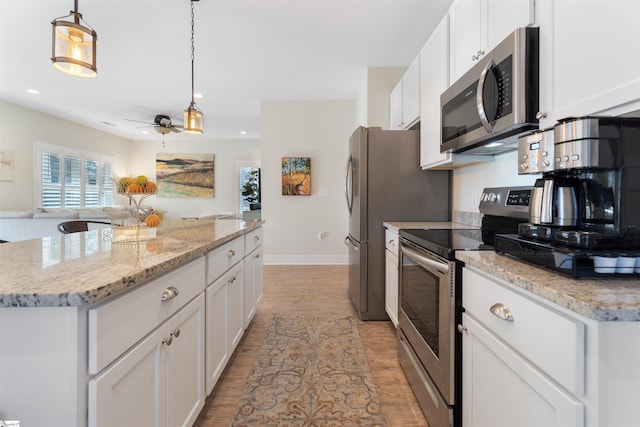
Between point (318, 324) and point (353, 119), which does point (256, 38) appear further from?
point (318, 324)

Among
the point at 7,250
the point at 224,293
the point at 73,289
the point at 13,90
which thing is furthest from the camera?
the point at 13,90

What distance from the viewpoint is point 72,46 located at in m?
1.52

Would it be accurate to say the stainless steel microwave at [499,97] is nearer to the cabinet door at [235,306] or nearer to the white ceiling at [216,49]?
the white ceiling at [216,49]

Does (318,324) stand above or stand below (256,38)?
below

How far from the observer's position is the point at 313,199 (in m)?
4.79

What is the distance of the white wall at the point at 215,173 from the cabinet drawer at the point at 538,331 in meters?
7.28

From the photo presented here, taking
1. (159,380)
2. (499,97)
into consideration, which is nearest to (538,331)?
(499,97)

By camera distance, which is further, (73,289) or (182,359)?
(182,359)

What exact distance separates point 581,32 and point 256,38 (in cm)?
281

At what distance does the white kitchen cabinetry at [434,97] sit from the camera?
1.92m

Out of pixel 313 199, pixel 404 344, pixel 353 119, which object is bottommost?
pixel 404 344

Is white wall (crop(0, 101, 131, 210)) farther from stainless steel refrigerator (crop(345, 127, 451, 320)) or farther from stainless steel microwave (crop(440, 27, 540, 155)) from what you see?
stainless steel microwave (crop(440, 27, 540, 155))

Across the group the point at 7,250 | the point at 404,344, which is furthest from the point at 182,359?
the point at 404,344

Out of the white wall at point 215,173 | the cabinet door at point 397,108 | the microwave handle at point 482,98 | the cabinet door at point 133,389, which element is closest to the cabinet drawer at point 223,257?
the cabinet door at point 133,389
